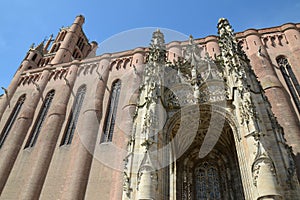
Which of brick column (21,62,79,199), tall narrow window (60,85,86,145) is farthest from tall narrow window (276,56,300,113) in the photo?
brick column (21,62,79,199)

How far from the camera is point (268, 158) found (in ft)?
25.7

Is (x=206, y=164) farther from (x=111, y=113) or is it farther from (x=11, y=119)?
(x=11, y=119)

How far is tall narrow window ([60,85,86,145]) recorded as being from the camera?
17578 mm

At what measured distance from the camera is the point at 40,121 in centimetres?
1992

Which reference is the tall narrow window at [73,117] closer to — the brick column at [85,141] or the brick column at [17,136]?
the brick column at [85,141]

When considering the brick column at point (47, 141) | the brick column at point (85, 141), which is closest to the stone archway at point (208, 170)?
the brick column at point (85, 141)

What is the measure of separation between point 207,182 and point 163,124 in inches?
132

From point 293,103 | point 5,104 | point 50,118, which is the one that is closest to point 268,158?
point 293,103

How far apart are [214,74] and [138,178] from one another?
275 inches

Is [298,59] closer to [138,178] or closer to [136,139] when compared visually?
[136,139]

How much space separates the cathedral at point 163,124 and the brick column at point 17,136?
7cm

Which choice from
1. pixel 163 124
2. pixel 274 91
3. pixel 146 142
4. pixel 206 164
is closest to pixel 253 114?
pixel 163 124

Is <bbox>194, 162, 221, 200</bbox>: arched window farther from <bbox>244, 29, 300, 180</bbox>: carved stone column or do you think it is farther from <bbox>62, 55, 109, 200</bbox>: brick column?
<bbox>62, 55, 109, 200</bbox>: brick column

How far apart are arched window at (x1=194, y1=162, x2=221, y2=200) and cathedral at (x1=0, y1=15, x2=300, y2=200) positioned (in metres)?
0.04
